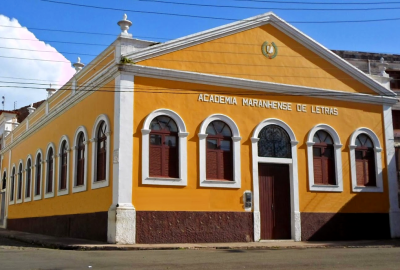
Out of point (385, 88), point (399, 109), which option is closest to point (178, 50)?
point (385, 88)

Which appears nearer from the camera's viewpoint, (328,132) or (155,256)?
(155,256)

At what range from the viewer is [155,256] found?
1175cm

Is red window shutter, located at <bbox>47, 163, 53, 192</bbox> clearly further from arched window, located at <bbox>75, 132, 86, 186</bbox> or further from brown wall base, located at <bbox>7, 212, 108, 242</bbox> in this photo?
arched window, located at <bbox>75, 132, 86, 186</bbox>

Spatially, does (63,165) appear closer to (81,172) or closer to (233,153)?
(81,172)

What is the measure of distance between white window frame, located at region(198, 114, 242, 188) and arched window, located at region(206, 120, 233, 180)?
143 mm

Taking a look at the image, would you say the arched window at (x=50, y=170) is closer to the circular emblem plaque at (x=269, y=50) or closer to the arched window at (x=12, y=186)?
the arched window at (x=12, y=186)

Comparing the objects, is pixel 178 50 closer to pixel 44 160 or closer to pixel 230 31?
pixel 230 31

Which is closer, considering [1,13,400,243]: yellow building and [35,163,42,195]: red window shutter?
[1,13,400,243]: yellow building

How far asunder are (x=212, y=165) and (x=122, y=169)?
301cm

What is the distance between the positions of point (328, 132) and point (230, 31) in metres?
5.03

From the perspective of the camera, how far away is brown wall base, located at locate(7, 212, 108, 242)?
1562 centimetres

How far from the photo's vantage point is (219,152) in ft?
54.4

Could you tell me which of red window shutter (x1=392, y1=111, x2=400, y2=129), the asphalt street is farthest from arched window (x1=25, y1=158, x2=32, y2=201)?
red window shutter (x1=392, y1=111, x2=400, y2=129)

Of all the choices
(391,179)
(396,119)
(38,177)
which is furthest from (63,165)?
(396,119)
